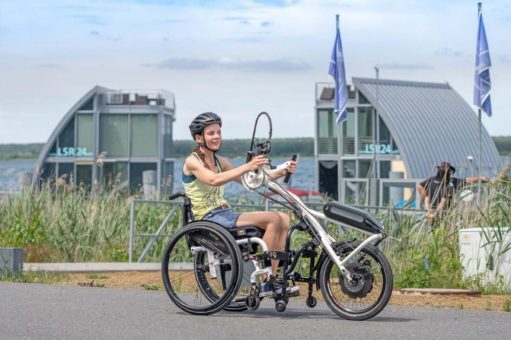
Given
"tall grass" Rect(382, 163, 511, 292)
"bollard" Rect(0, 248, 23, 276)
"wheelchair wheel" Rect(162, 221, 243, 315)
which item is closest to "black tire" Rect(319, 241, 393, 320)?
"wheelchair wheel" Rect(162, 221, 243, 315)

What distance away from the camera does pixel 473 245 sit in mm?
12641

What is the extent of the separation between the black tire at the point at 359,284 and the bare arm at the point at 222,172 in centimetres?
85

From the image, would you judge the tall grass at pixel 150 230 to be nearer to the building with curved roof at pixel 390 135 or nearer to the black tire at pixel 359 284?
the black tire at pixel 359 284

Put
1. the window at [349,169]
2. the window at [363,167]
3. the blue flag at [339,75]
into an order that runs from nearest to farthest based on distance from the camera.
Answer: the blue flag at [339,75]
the window at [363,167]
the window at [349,169]

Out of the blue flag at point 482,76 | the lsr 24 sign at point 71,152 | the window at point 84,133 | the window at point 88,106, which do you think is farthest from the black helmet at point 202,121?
the window at point 88,106

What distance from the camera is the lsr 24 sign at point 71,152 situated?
62156 mm

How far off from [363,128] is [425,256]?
45073mm

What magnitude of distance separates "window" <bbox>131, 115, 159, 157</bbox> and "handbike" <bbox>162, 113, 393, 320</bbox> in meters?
52.3

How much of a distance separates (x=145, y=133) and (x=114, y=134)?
61.2 inches

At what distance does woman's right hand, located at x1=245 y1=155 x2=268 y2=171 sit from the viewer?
9.08m

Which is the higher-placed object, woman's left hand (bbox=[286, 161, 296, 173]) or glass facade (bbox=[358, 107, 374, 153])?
glass facade (bbox=[358, 107, 374, 153])

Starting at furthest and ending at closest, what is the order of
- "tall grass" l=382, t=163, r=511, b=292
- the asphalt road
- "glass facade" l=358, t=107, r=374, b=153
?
"glass facade" l=358, t=107, r=374, b=153 → "tall grass" l=382, t=163, r=511, b=292 → the asphalt road

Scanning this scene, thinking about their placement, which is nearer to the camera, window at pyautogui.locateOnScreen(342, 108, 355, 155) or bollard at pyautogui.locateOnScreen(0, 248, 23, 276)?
bollard at pyautogui.locateOnScreen(0, 248, 23, 276)

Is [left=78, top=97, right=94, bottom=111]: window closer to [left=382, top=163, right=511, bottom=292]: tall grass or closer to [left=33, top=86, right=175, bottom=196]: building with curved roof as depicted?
[left=33, top=86, right=175, bottom=196]: building with curved roof
